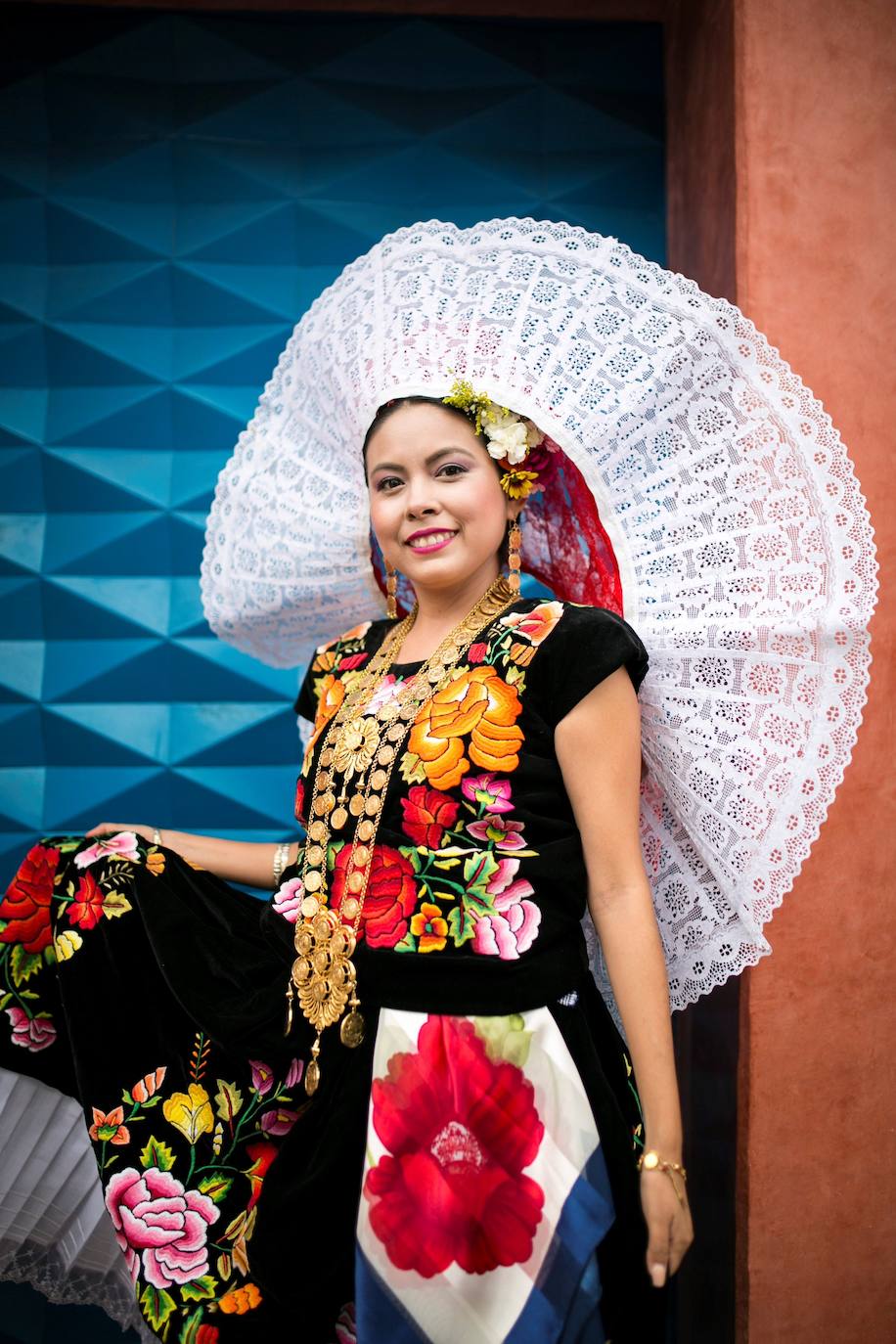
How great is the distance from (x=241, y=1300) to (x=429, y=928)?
1.93 ft

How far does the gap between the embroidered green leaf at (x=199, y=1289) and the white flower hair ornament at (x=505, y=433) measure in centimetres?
126

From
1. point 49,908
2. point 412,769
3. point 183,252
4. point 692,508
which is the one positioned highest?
point 183,252

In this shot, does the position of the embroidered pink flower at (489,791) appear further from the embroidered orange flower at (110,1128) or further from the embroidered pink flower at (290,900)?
the embroidered orange flower at (110,1128)

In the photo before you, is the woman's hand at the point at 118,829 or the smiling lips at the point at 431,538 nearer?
the smiling lips at the point at 431,538

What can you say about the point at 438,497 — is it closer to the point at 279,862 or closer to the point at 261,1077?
the point at 279,862

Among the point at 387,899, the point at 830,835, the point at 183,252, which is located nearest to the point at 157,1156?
the point at 387,899

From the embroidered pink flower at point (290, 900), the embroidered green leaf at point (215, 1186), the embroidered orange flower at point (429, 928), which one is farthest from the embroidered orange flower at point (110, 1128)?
the embroidered orange flower at point (429, 928)

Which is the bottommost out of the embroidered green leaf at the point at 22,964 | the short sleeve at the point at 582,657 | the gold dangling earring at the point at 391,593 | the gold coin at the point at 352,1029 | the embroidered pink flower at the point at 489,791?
the gold coin at the point at 352,1029

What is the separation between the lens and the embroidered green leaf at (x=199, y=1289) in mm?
1429

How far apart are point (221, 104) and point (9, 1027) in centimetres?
224

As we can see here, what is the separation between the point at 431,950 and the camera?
1414 millimetres

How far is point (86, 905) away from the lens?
5.23 feet

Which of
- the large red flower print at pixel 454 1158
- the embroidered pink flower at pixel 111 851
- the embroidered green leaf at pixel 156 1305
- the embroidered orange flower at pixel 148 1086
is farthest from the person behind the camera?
the embroidered pink flower at pixel 111 851

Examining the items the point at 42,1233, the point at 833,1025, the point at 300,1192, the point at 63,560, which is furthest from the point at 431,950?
the point at 63,560
